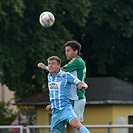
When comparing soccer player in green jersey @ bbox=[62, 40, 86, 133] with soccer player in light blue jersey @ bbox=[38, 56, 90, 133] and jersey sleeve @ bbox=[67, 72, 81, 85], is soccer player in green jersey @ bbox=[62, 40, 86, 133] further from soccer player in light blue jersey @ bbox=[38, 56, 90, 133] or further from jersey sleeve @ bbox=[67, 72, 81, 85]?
jersey sleeve @ bbox=[67, 72, 81, 85]

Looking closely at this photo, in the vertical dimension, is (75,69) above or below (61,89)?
above

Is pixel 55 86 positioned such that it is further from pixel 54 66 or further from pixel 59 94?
pixel 54 66

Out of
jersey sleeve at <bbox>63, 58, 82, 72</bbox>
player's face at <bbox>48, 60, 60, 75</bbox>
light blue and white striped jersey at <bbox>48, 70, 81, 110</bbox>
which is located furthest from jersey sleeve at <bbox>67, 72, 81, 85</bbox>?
jersey sleeve at <bbox>63, 58, 82, 72</bbox>

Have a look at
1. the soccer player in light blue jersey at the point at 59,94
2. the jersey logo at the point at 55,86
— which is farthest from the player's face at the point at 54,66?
the jersey logo at the point at 55,86

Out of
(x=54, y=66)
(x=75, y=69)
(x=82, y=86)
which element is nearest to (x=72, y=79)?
(x=54, y=66)

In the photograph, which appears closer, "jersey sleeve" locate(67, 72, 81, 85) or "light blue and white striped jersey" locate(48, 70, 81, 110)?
"jersey sleeve" locate(67, 72, 81, 85)

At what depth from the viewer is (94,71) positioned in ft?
120

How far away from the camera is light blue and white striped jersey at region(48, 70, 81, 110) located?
44.3 ft

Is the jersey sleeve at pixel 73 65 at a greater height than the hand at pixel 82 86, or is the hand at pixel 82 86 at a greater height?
the jersey sleeve at pixel 73 65

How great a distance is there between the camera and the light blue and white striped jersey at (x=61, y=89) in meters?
13.5

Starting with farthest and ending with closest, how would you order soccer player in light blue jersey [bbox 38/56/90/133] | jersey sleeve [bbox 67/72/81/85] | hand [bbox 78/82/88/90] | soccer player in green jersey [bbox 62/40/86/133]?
soccer player in green jersey [bbox 62/40/86/133]
soccer player in light blue jersey [bbox 38/56/90/133]
jersey sleeve [bbox 67/72/81/85]
hand [bbox 78/82/88/90]

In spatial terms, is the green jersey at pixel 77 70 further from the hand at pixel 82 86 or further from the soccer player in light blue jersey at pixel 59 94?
the hand at pixel 82 86

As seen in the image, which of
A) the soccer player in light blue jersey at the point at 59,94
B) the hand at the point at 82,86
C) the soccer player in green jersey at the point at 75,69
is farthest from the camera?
the soccer player in green jersey at the point at 75,69

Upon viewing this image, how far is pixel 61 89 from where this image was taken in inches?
532
